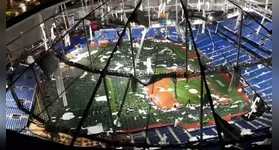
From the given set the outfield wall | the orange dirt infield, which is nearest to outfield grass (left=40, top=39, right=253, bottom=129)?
the orange dirt infield

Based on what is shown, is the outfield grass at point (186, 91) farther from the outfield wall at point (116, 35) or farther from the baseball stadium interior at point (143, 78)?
the outfield wall at point (116, 35)

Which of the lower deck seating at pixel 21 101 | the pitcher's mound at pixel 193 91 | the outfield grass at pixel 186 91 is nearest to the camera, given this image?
the lower deck seating at pixel 21 101

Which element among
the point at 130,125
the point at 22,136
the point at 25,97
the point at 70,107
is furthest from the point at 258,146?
the point at 25,97

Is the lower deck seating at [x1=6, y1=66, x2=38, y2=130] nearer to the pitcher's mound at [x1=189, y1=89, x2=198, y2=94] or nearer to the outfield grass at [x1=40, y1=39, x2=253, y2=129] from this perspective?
the outfield grass at [x1=40, y1=39, x2=253, y2=129]

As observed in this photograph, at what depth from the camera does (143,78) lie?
234 inches

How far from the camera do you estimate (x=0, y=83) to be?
7.18ft

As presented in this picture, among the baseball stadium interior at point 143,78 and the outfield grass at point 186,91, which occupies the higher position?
the baseball stadium interior at point 143,78

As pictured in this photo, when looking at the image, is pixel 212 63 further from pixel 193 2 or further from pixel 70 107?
pixel 70 107

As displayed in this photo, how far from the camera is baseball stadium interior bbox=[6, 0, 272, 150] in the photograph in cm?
418

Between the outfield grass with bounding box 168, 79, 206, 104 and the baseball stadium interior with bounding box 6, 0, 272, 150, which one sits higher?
the baseball stadium interior with bounding box 6, 0, 272, 150

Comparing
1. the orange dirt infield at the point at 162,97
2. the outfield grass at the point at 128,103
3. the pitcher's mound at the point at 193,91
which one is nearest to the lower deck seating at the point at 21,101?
the outfield grass at the point at 128,103

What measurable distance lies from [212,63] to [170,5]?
2.26 m

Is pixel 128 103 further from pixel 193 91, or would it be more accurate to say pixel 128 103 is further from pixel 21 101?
pixel 21 101

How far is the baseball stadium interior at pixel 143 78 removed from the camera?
13.7 feet
